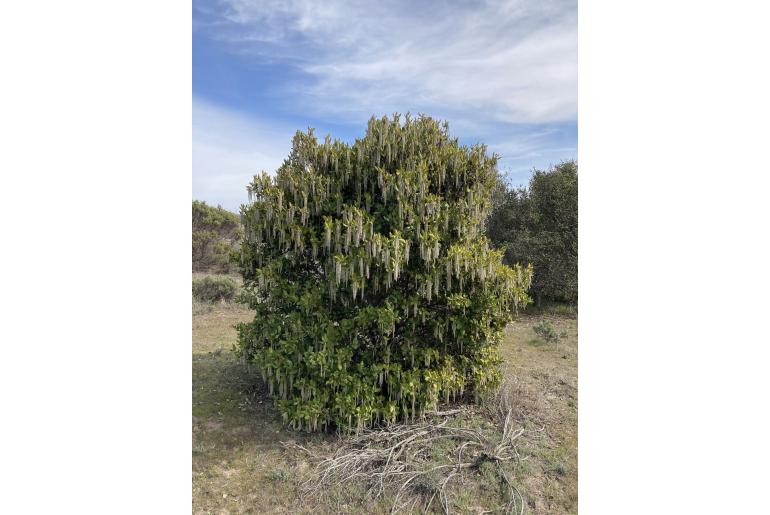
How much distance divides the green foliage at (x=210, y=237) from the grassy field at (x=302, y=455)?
5.85 meters

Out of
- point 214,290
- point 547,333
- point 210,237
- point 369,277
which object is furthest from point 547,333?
point 210,237

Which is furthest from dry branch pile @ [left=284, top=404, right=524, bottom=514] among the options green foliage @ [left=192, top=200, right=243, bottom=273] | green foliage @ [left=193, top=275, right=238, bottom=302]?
green foliage @ [left=192, top=200, right=243, bottom=273]

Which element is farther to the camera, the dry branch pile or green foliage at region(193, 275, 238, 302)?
green foliage at region(193, 275, 238, 302)

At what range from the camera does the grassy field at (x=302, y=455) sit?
8.36 feet

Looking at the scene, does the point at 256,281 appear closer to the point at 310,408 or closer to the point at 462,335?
the point at 310,408

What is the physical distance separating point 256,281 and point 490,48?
2519 millimetres

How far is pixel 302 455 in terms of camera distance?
3.00 meters

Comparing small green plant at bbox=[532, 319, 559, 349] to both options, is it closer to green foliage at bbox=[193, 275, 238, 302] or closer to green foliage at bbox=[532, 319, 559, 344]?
green foliage at bbox=[532, 319, 559, 344]

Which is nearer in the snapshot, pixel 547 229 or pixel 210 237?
pixel 547 229

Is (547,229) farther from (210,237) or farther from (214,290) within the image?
(210,237)

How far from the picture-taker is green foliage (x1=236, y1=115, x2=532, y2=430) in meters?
2.99

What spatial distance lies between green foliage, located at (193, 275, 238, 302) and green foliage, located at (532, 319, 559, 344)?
5807mm

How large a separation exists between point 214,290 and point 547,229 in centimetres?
693
